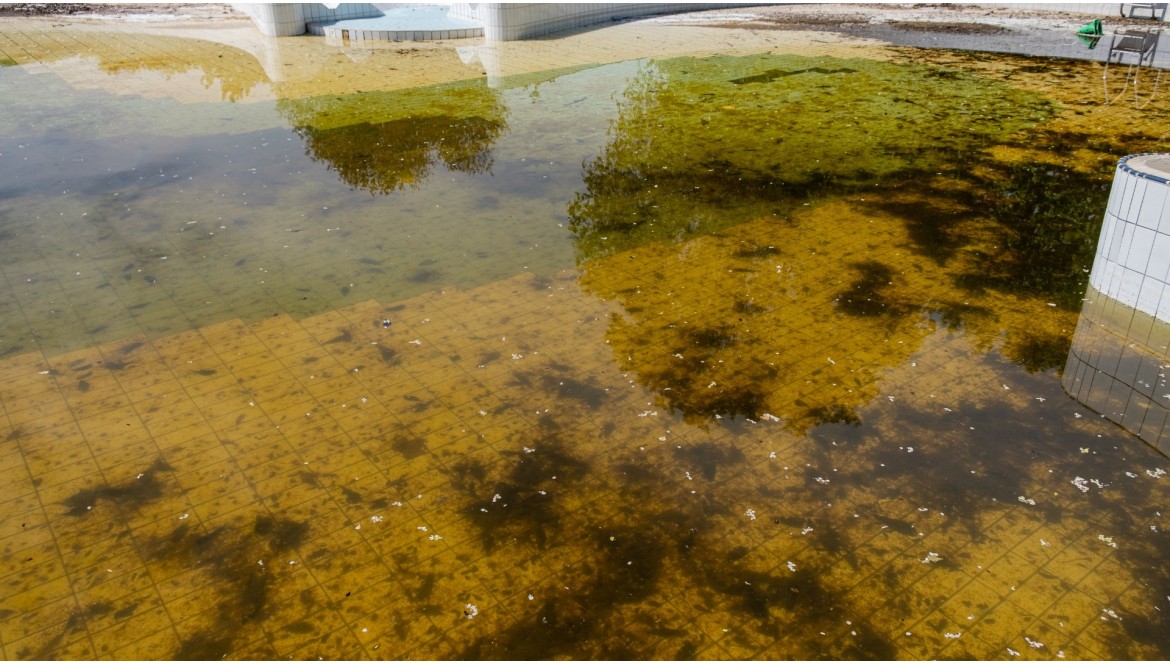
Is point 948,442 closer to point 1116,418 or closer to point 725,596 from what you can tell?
point 1116,418

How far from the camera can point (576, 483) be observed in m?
5.05

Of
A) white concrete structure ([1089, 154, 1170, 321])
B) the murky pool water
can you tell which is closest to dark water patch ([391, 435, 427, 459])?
the murky pool water

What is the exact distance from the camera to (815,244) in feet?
26.6

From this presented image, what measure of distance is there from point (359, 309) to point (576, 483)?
291cm

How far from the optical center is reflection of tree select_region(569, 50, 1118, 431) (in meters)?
6.27

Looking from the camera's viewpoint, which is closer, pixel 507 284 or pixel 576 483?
pixel 576 483

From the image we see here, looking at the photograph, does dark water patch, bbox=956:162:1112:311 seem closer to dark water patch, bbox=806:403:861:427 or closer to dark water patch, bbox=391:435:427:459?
dark water patch, bbox=806:403:861:427

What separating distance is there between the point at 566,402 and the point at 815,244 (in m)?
3.55

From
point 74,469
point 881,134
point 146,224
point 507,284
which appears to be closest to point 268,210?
point 146,224

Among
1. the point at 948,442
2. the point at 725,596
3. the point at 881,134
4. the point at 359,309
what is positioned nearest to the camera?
the point at 725,596

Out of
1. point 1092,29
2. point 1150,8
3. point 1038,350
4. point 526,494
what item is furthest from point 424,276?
point 1150,8

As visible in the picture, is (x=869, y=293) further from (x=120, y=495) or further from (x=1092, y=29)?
(x=1092, y=29)

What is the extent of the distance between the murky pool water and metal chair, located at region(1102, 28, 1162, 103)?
16.6 ft

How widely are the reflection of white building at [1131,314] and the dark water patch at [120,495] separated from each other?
6068 mm
